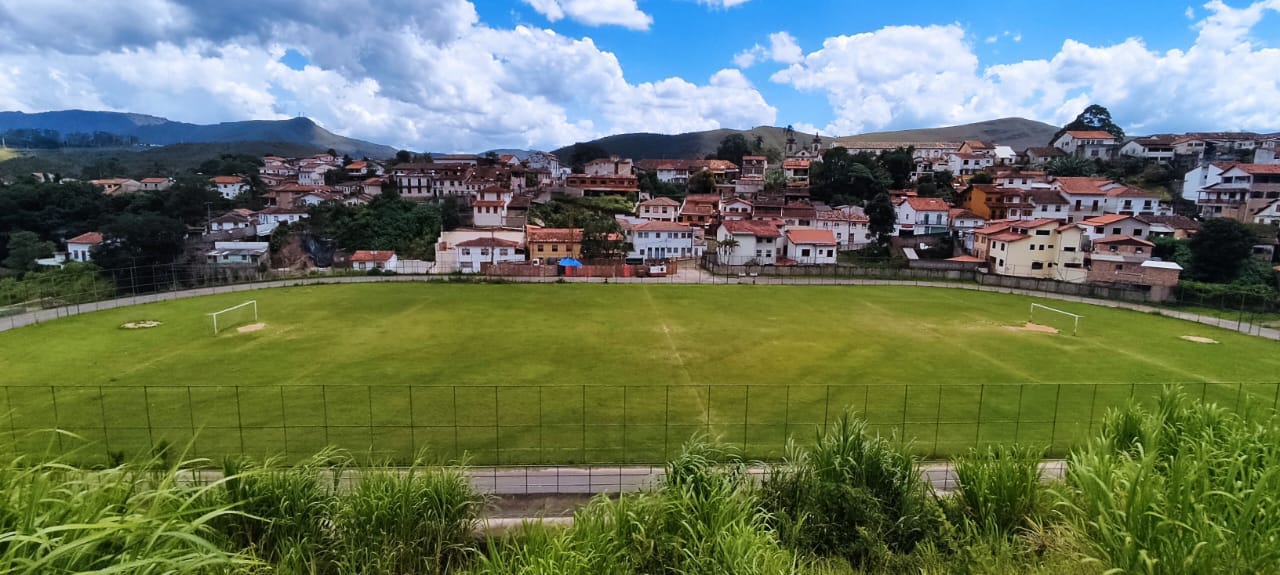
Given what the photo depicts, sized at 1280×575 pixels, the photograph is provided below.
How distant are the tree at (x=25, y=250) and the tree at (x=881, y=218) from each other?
209 feet

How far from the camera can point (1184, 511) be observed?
5340 mm

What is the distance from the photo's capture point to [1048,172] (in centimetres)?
7125

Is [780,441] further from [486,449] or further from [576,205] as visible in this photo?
[576,205]

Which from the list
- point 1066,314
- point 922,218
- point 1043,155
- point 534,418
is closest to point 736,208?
point 922,218

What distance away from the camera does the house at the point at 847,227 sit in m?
53.6

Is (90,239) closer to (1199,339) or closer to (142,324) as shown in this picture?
(142,324)

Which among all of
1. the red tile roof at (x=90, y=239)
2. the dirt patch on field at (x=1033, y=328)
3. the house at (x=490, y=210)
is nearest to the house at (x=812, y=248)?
the dirt patch on field at (x=1033, y=328)

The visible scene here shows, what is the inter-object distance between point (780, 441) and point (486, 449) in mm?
6453

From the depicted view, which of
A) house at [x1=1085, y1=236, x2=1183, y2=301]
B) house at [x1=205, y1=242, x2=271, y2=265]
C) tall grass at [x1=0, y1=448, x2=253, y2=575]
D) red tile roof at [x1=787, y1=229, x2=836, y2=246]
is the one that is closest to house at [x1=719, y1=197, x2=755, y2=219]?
red tile roof at [x1=787, y1=229, x2=836, y2=246]

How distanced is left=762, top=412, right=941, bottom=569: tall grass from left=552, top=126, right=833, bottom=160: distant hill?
145 metres

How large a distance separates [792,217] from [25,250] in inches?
2316

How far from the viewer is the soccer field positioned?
13742 millimetres

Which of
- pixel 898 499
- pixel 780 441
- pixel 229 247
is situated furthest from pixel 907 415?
pixel 229 247

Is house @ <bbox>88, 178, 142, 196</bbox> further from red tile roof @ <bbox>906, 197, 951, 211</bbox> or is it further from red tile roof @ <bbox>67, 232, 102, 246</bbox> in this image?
red tile roof @ <bbox>906, 197, 951, 211</bbox>
